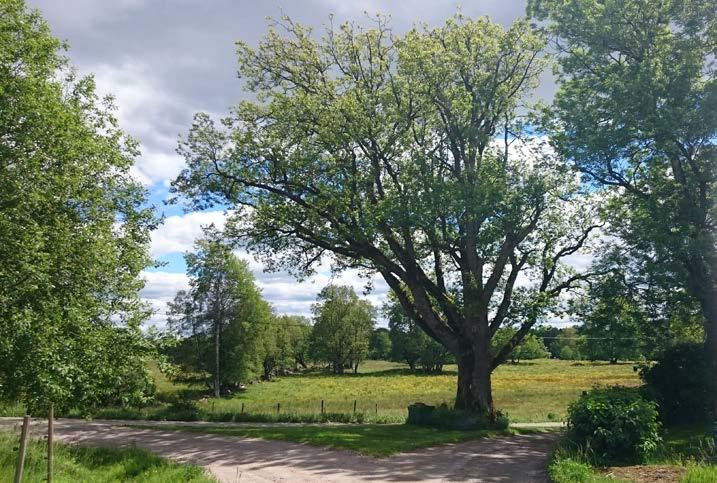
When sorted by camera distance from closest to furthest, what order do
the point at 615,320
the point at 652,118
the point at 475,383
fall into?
the point at 652,118 → the point at 615,320 → the point at 475,383

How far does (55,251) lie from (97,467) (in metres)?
4.83

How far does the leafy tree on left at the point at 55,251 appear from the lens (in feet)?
32.9

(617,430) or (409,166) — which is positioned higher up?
(409,166)

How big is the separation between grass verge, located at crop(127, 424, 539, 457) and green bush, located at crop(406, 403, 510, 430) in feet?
1.65

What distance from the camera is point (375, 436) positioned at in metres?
18.2

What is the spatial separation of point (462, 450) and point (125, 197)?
12.1 meters

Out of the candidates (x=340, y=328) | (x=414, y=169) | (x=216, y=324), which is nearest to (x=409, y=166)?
(x=414, y=169)

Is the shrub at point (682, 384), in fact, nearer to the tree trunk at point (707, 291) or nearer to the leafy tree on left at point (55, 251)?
the tree trunk at point (707, 291)

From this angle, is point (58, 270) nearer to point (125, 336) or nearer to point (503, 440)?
point (125, 336)

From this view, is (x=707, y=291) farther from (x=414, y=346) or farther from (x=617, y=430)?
(x=414, y=346)

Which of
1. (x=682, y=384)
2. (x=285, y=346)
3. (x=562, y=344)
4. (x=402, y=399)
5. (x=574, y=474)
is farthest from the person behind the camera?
(x=562, y=344)

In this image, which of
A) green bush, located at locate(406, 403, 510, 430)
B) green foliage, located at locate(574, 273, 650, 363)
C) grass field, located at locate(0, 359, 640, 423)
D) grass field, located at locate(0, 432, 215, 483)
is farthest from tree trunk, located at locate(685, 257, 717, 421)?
grass field, located at locate(0, 432, 215, 483)

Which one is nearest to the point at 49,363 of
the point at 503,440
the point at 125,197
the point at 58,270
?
the point at 58,270

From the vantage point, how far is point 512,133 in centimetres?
2412
